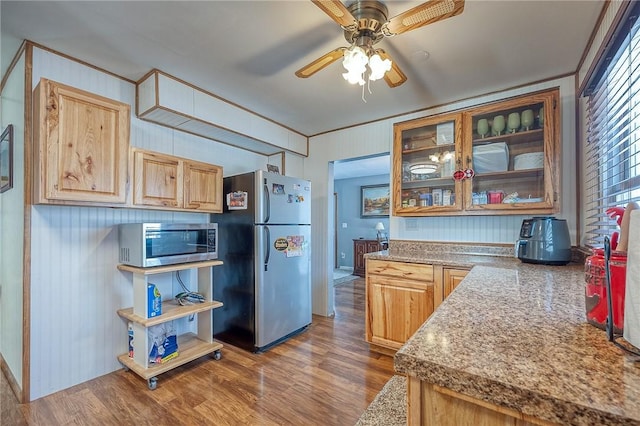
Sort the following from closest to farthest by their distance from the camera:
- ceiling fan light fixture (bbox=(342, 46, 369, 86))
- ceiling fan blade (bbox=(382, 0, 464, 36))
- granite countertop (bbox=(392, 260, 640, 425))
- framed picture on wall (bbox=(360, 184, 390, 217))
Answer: granite countertop (bbox=(392, 260, 640, 425)) < ceiling fan blade (bbox=(382, 0, 464, 36)) < ceiling fan light fixture (bbox=(342, 46, 369, 86)) < framed picture on wall (bbox=(360, 184, 390, 217))

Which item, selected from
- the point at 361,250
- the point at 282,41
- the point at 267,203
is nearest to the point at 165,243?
the point at 267,203

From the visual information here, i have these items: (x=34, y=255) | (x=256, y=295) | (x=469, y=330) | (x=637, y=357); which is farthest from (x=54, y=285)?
(x=637, y=357)

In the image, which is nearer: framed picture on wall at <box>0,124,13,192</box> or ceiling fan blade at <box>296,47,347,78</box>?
ceiling fan blade at <box>296,47,347,78</box>

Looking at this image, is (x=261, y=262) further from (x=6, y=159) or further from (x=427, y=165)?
(x=6, y=159)

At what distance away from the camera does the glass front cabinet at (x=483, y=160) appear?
209 centimetres

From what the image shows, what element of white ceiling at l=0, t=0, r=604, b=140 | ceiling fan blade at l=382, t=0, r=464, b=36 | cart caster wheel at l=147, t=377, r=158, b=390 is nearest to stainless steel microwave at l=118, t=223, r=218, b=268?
cart caster wheel at l=147, t=377, r=158, b=390

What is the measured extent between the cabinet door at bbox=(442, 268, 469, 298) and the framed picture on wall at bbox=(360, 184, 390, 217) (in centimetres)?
439

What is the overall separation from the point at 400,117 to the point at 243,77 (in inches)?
65.1

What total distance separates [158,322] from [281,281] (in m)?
1.08

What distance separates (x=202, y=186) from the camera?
2.59 metres

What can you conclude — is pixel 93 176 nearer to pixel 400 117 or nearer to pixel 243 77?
pixel 243 77

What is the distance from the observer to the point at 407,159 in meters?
2.75

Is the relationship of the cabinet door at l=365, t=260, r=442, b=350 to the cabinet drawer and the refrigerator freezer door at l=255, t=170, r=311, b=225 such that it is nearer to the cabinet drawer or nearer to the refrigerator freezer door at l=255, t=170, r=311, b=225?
the cabinet drawer

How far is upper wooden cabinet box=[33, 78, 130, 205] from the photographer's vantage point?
1.66 m
